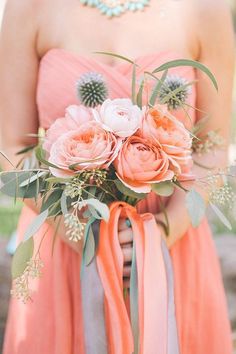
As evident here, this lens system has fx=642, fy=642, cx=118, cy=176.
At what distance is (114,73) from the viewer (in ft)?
4.71

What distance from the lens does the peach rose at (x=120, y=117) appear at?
110cm

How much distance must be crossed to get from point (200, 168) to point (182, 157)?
0.38 m

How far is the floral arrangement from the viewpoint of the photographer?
109 centimetres

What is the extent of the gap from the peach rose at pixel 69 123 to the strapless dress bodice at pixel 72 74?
254 millimetres

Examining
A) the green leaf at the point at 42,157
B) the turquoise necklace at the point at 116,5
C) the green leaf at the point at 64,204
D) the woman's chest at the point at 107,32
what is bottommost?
the green leaf at the point at 64,204

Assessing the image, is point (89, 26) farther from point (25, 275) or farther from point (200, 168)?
point (25, 275)

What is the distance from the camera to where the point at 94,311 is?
1.23m

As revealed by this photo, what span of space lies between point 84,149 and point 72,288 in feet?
1.53

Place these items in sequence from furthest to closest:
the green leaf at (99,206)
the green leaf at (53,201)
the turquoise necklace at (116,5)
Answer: the turquoise necklace at (116,5), the green leaf at (53,201), the green leaf at (99,206)

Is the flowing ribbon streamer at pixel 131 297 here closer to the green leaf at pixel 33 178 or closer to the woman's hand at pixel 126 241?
the woman's hand at pixel 126 241

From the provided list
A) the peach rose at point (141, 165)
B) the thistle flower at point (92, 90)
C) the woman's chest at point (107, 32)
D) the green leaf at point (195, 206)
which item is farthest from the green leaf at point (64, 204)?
the woman's chest at point (107, 32)

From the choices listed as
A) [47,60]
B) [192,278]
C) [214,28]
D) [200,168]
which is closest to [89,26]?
[47,60]

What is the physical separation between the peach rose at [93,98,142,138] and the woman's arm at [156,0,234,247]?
38 cm

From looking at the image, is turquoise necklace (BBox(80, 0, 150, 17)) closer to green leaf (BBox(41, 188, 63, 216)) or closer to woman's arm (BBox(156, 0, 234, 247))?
woman's arm (BBox(156, 0, 234, 247))
